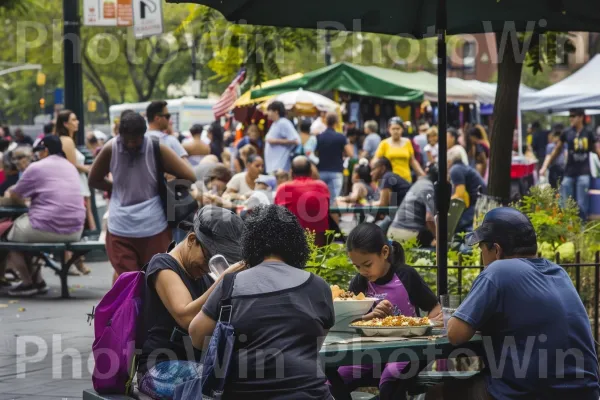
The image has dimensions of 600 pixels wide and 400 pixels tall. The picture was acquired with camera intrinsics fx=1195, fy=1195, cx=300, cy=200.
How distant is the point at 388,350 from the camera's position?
17.4 ft

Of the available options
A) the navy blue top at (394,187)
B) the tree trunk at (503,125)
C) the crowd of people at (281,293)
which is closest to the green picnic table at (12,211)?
the crowd of people at (281,293)

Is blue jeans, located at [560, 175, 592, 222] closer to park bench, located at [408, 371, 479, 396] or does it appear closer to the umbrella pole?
the umbrella pole

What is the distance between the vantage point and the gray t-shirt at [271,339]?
4.51 meters

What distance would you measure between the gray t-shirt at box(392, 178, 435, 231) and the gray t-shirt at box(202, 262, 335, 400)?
8.41 metres

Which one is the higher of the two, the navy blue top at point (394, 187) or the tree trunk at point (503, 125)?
the tree trunk at point (503, 125)

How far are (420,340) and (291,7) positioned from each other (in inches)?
102

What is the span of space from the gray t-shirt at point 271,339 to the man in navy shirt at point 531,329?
2.82 ft

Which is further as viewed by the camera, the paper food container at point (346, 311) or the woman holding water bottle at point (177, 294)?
the paper food container at point (346, 311)

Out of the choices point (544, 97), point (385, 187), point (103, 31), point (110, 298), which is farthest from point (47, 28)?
point (110, 298)

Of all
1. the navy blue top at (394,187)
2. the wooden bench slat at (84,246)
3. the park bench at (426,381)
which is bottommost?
the park bench at (426,381)

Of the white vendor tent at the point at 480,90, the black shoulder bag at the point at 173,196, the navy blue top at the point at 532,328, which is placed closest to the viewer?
the navy blue top at the point at 532,328

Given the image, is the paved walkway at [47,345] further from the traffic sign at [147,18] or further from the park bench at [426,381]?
the traffic sign at [147,18]

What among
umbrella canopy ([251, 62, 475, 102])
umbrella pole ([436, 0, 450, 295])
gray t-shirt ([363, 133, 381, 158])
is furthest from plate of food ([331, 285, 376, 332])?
gray t-shirt ([363, 133, 381, 158])

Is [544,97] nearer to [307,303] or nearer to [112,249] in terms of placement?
[112,249]
